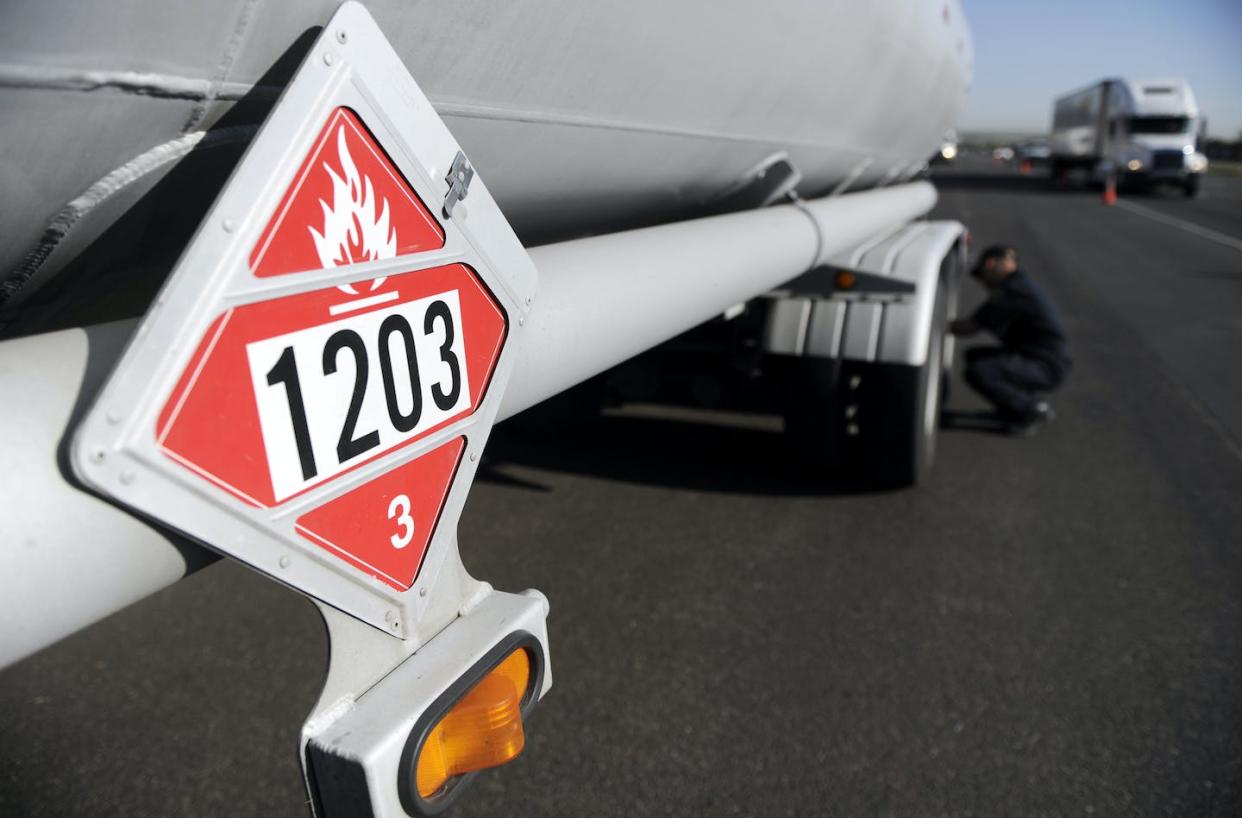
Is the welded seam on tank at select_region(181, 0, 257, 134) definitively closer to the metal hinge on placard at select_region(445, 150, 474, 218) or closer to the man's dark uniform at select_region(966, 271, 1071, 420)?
the metal hinge on placard at select_region(445, 150, 474, 218)

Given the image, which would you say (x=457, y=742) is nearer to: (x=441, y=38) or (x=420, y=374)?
(x=420, y=374)

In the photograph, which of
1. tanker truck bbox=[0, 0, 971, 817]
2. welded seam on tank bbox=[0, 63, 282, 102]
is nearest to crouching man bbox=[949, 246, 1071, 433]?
tanker truck bbox=[0, 0, 971, 817]

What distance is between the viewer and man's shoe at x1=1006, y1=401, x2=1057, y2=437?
5133 mm

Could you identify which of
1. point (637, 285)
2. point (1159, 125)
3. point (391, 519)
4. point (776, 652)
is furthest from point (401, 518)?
point (1159, 125)

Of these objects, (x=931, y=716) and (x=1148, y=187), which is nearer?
(x=931, y=716)

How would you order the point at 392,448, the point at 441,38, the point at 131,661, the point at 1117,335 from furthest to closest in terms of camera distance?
the point at 1117,335 < the point at 131,661 < the point at 441,38 < the point at 392,448

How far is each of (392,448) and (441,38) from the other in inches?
23.6

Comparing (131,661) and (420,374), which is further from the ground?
(420,374)

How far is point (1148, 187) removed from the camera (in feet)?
85.6

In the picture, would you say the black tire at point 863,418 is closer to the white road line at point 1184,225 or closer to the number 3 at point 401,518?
the number 3 at point 401,518

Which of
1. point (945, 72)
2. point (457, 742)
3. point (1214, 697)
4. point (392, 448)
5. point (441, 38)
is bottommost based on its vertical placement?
point (1214, 697)

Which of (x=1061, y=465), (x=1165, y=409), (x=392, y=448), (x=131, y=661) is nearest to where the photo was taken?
(x=392, y=448)

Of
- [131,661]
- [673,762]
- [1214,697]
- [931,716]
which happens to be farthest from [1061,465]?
[131,661]

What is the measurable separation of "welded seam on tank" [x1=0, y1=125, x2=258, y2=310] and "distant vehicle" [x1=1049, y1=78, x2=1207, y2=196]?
2778cm
